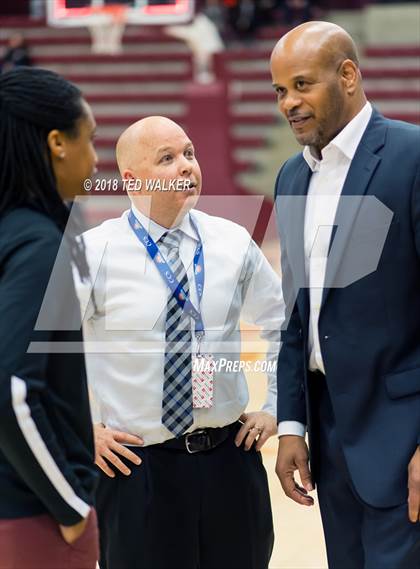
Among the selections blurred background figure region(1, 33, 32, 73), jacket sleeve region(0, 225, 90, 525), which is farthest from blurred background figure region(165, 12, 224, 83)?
jacket sleeve region(0, 225, 90, 525)

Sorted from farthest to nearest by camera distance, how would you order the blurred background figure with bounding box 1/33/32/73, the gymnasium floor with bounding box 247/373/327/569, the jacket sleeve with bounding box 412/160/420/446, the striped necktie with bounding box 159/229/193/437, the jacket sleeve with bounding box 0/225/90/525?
the blurred background figure with bounding box 1/33/32/73
the gymnasium floor with bounding box 247/373/327/569
the striped necktie with bounding box 159/229/193/437
the jacket sleeve with bounding box 412/160/420/446
the jacket sleeve with bounding box 0/225/90/525

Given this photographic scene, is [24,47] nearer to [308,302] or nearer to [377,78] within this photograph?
[377,78]

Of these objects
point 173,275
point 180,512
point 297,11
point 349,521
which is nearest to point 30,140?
point 173,275

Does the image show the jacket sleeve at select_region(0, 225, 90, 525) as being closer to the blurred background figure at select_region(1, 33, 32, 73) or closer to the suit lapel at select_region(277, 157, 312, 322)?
the suit lapel at select_region(277, 157, 312, 322)

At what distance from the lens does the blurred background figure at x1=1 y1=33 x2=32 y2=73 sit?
47.4 feet

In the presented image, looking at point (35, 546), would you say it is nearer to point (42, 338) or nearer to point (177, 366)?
point (42, 338)

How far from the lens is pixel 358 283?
240 cm

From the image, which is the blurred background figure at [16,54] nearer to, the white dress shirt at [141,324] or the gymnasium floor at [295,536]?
the gymnasium floor at [295,536]

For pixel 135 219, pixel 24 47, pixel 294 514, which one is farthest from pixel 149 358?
pixel 24 47

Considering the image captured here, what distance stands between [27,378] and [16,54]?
13.4m

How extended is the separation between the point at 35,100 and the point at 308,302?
2.80 feet

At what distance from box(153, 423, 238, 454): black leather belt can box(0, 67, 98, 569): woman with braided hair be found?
1.83 feet

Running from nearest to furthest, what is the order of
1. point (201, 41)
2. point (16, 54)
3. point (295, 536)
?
1. point (295, 536)
2. point (201, 41)
3. point (16, 54)

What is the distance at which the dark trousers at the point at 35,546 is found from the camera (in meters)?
2.02
